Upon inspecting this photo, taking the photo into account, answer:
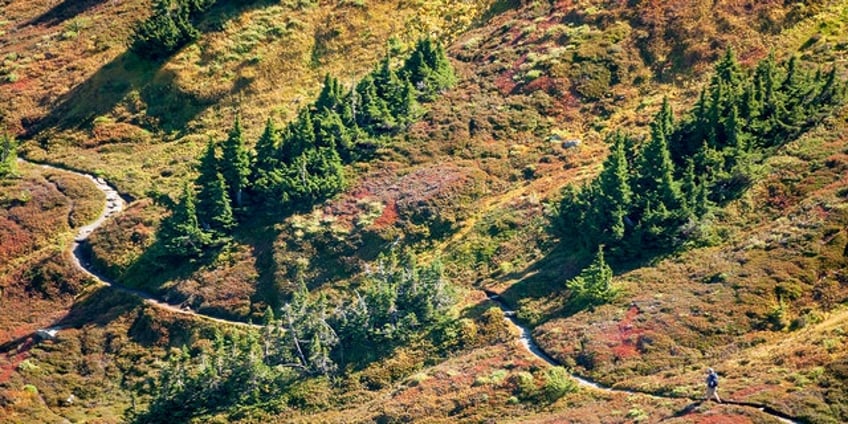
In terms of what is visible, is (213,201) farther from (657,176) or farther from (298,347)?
(657,176)

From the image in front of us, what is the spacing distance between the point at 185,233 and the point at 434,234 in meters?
18.6

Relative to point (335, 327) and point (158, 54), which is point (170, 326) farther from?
point (158, 54)

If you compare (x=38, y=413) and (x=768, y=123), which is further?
(x=768, y=123)

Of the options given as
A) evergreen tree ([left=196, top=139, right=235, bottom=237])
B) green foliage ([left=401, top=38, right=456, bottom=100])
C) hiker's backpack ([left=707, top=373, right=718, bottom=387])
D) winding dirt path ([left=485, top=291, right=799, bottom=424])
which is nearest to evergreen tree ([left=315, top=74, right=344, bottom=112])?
green foliage ([left=401, top=38, right=456, bottom=100])

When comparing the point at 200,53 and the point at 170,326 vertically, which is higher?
the point at 200,53

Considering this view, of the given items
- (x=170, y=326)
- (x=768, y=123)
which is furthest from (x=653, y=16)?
(x=170, y=326)

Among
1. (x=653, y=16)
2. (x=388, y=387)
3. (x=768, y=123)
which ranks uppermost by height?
(x=653, y=16)

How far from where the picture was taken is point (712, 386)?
55062 mm

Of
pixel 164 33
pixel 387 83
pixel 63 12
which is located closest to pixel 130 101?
pixel 164 33

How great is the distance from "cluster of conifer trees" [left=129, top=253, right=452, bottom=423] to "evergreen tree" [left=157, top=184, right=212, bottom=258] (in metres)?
9.91

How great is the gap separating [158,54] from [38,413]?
4314 centimetres

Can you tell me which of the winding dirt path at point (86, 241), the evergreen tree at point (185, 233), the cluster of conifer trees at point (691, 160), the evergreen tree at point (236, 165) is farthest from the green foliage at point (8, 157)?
the cluster of conifer trees at point (691, 160)

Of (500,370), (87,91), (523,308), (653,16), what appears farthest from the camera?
(87,91)

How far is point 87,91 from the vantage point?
104688 millimetres
